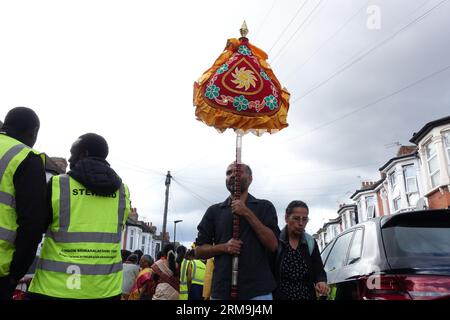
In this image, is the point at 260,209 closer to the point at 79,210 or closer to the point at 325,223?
the point at 79,210

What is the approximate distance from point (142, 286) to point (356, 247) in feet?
14.3

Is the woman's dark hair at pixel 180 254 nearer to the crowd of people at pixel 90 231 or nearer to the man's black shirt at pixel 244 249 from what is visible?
the crowd of people at pixel 90 231

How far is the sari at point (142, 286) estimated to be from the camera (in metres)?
6.64

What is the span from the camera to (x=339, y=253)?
4336mm

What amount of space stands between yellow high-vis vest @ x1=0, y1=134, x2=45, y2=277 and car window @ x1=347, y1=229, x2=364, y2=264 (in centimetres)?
280

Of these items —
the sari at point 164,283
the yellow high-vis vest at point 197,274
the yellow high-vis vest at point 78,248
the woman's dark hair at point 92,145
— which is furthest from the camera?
the yellow high-vis vest at point 197,274

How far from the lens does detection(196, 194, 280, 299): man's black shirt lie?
2.91 meters

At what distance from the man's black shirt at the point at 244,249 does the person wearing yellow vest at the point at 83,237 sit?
2.68 ft

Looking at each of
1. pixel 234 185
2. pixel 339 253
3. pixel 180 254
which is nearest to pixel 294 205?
Result: pixel 339 253

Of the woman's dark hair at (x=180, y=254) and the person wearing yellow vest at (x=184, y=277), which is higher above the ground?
the woman's dark hair at (x=180, y=254)

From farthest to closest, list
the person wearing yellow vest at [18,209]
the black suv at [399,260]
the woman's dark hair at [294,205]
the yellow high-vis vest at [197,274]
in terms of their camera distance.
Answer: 1. the yellow high-vis vest at [197,274]
2. the woman's dark hair at [294,205]
3. the black suv at [399,260]
4. the person wearing yellow vest at [18,209]

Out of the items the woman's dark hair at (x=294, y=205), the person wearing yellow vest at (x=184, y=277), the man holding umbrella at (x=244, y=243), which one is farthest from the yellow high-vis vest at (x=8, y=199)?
the person wearing yellow vest at (x=184, y=277)

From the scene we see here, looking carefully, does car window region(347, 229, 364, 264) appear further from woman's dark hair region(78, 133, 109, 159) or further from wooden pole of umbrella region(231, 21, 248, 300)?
woman's dark hair region(78, 133, 109, 159)
